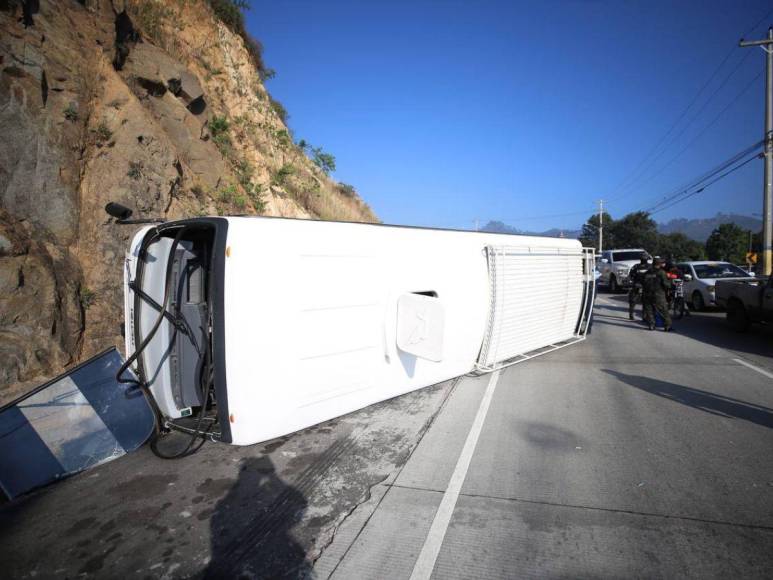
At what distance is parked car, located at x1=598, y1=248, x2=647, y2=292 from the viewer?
60.5ft

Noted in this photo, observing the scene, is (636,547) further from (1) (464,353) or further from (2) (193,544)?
(1) (464,353)

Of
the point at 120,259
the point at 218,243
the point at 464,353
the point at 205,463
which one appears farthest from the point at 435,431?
Answer: the point at 120,259

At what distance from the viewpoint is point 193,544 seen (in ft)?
8.65

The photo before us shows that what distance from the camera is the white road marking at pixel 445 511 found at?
7.99ft

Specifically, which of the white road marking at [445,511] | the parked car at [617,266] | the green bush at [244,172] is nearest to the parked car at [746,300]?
the white road marking at [445,511]

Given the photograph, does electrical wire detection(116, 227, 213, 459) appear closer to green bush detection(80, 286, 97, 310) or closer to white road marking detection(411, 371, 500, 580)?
white road marking detection(411, 371, 500, 580)

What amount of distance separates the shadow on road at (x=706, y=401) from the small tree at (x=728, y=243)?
76.9 m

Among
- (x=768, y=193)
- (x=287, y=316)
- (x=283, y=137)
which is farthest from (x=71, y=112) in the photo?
(x=768, y=193)

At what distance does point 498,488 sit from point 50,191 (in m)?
8.07

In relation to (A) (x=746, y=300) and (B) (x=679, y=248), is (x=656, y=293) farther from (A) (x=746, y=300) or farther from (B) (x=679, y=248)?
(B) (x=679, y=248)

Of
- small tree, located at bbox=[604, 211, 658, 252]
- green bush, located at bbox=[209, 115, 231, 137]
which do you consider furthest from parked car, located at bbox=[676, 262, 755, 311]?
small tree, located at bbox=[604, 211, 658, 252]

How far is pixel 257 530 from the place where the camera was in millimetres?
2756

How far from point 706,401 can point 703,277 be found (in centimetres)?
1020

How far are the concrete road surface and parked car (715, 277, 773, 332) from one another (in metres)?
4.56
